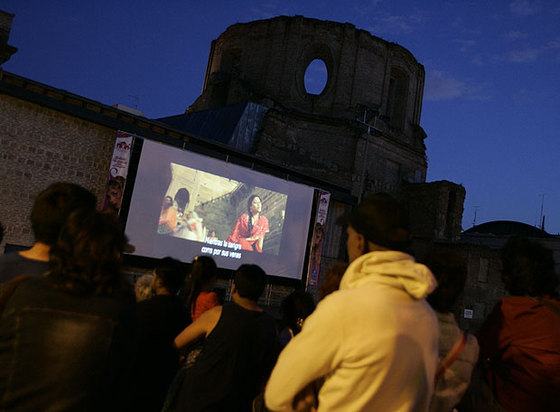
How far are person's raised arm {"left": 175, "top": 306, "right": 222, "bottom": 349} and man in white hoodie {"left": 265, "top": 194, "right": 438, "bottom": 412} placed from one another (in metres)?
1.37

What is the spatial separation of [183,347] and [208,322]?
229 millimetres

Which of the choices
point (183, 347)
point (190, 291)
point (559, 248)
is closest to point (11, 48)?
point (190, 291)

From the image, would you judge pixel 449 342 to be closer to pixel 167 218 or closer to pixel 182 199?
pixel 167 218

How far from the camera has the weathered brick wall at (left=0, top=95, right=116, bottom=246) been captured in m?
12.6

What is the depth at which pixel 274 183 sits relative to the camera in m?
17.0

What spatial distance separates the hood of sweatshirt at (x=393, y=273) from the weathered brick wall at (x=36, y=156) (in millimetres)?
13028

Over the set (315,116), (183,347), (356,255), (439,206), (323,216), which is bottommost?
(183,347)

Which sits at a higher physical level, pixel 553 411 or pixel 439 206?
pixel 439 206

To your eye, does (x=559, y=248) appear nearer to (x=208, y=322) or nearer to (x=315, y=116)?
(x=315, y=116)

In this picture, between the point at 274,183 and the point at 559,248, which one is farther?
the point at 559,248

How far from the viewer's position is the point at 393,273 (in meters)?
1.68

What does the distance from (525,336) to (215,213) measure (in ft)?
42.3

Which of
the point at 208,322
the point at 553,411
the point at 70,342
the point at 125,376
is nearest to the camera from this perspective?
the point at 70,342

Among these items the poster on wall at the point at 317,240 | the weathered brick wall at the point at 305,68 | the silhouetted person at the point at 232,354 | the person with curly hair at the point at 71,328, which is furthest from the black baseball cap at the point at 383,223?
the weathered brick wall at the point at 305,68
